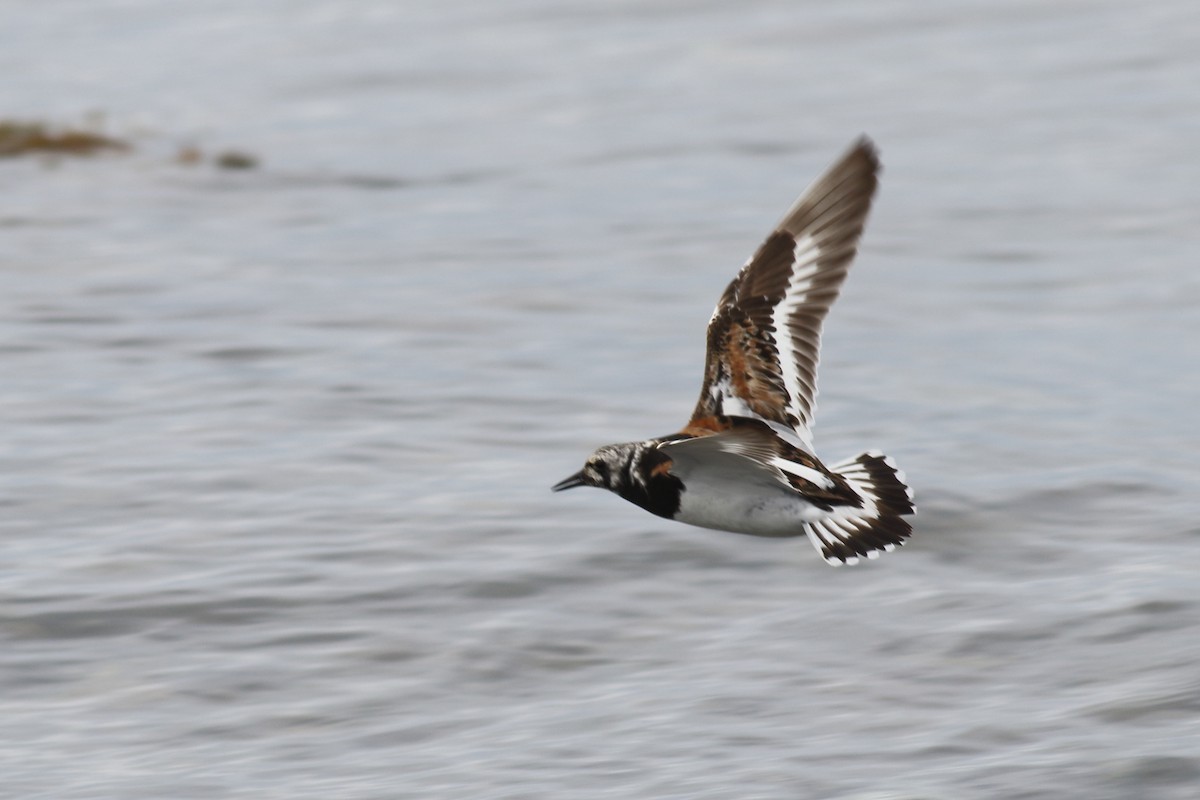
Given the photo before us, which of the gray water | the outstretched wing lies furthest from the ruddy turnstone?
the gray water

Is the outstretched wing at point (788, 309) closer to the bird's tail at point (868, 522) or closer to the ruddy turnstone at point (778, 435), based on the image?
the ruddy turnstone at point (778, 435)

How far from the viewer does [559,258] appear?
17141 mm

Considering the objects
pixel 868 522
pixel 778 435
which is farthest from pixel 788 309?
pixel 868 522

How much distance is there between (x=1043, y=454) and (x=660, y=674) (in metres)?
4.00

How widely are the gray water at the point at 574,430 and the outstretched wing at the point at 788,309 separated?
4.72ft

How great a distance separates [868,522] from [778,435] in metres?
0.53

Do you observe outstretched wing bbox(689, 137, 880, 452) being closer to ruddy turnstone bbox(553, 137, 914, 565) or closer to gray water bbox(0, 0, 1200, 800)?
ruddy turnstone bbox(553, 137, 914, 565)

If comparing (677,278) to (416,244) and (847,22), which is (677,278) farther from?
(847,22)

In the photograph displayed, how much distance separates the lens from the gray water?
28.2 ft

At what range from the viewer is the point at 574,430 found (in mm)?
12711

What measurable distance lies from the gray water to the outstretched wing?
144 centimetres

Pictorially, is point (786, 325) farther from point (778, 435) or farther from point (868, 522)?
point (868, 522)

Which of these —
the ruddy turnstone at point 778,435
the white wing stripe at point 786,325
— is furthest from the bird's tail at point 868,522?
the white wing stripe at point 786,325

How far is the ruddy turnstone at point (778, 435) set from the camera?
7.39 metres
